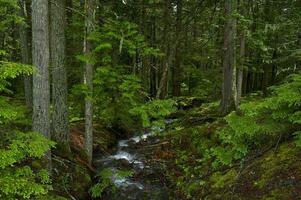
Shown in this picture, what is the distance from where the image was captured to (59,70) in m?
9.96

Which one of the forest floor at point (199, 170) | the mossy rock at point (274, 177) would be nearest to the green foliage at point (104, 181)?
the forest floor at point (199, 170)

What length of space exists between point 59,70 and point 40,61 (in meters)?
2.40

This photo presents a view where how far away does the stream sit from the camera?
976cm

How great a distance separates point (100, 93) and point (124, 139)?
3.65 meters

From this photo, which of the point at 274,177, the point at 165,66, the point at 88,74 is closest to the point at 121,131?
the point at 165,66

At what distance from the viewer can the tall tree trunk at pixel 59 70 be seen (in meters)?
9.73

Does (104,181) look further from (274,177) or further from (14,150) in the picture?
(14,150)

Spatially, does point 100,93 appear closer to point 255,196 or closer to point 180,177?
point 180,177

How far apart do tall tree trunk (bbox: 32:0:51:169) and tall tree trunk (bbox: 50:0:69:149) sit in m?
→ 2.11

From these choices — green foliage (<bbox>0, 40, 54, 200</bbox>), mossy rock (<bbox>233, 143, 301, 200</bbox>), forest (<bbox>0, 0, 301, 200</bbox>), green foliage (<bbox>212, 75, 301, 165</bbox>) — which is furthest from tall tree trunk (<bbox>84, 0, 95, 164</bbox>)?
mossy rock (<bbox>233, 143, 301, 200</bbox>)

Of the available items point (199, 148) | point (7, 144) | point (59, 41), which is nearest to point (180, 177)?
point (199, 148)

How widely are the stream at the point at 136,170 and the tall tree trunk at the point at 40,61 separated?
10.1 ft

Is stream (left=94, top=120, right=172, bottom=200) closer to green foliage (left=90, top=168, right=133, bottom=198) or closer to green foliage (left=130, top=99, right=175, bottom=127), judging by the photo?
green foliage (left=90, top=168, right=133, bottom=198)

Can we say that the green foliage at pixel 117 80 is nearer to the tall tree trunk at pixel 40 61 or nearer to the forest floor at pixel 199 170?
the forest floor at pixel 199 170
